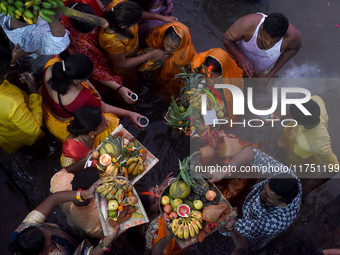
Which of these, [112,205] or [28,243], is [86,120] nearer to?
[112,205]

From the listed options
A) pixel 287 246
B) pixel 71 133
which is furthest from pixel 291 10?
pixel 71 133

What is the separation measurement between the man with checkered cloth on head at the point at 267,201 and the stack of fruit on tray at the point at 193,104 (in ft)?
2.45

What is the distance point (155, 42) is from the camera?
156 inches

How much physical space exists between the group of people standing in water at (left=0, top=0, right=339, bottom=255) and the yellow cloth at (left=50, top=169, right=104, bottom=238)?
0.04ft

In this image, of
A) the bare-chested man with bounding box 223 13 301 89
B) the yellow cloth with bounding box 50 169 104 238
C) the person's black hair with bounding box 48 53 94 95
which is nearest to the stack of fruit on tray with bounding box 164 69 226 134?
the bare-chested man with bounding box 223 13 301 89

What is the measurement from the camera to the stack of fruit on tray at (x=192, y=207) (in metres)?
2.52

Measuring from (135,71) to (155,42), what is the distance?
71cm

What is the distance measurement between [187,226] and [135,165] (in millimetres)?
949

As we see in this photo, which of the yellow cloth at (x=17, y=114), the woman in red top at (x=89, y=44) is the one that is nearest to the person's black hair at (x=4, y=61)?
the yellow cloth at (x=17, y=114)

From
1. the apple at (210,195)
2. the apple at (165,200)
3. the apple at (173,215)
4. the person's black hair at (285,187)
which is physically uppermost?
the person's black hair at (285,187)

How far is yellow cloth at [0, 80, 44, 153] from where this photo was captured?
2.89 meters

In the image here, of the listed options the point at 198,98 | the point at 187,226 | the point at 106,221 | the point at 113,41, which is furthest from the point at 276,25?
the point at 106,221

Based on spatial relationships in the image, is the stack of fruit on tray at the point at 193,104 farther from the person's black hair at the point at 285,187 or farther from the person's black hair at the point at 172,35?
the person's black hair at the point at 285,187

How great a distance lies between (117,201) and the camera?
8.83 feet
